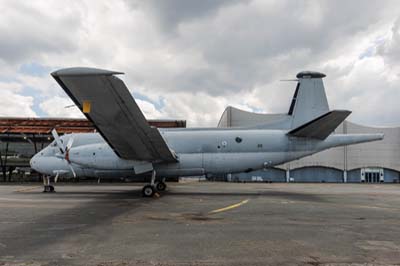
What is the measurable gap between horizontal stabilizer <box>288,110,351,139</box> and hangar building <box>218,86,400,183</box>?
47.2m

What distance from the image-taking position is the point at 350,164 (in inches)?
2655

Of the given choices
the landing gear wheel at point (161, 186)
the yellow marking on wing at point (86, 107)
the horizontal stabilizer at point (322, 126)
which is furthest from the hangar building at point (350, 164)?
the yellow marking on wing at point (86, 107)

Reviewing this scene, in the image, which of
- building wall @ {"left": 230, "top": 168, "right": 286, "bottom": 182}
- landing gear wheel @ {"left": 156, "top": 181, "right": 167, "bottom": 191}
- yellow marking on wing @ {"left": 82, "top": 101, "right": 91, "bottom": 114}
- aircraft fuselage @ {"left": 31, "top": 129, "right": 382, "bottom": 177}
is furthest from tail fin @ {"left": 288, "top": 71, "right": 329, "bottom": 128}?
building wall @ {"left": 230, "top": 168, "right": 286, "bottom": 182}

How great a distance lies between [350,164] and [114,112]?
211 feet

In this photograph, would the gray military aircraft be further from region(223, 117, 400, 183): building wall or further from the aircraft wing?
region(223, 117, 400, 183): building wall

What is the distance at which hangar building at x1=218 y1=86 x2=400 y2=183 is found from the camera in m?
66.4

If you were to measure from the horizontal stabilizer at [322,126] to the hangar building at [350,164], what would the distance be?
1858 inches

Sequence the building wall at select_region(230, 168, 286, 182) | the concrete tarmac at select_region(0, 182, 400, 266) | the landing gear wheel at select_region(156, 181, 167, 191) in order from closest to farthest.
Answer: the concrete tarmac at select_region(0, 182, 400, 266) < the landing gear wheel at select_region(156, 181, 167, 191) < the building wall at select_region(230, 168, 286, 182)

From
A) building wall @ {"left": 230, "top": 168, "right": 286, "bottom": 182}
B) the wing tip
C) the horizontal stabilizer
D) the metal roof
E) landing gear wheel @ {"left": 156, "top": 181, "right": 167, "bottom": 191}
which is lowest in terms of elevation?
building wall @ {"left": 230, "top": 168, "right": 286, "bottom": 182}

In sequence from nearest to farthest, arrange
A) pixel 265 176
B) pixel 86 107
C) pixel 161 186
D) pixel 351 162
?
pixel 86 107, pixel 161 186, pixel 265 176, pixel 351 162

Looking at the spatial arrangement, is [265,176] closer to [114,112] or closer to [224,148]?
[224,148]

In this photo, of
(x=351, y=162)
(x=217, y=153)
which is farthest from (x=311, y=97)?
(x=351, y=162)

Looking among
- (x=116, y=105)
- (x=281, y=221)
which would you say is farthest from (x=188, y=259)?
(x=116, y=105)

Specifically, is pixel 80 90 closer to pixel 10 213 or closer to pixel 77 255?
pixel 10 213
